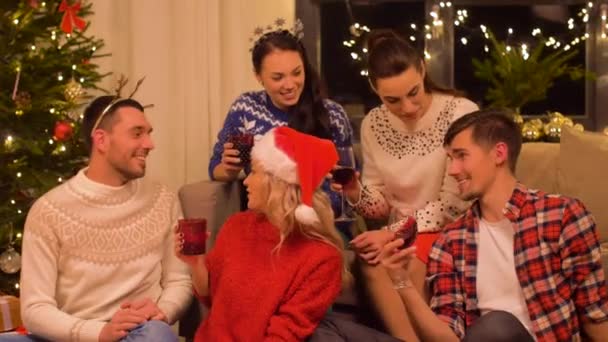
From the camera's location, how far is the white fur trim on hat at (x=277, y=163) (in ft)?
8.20

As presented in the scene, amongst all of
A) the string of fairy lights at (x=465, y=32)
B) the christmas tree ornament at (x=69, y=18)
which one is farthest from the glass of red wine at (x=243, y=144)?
the string of fairy lights at (x=465, y=32)

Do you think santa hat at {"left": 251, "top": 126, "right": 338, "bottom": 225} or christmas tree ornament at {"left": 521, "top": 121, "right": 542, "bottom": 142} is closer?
santa hat at {"left": 251, "top": 126, "right": 338, "bottom": 225}

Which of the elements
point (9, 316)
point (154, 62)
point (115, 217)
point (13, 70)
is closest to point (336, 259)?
point (115, 217)

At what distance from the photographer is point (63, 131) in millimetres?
3471

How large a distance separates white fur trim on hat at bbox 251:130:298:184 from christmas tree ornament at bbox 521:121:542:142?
1760 millimetres

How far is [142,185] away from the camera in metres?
2.79

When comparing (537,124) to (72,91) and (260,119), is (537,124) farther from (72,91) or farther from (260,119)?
(72,91)

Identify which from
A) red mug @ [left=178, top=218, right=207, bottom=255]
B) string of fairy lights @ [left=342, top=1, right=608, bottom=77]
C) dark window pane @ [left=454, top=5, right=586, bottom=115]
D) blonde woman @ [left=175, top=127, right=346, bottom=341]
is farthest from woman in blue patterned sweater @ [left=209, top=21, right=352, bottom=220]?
dark window pane @ [left=454, top=5, right=586, bottom=115]

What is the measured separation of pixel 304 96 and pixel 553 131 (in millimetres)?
1289

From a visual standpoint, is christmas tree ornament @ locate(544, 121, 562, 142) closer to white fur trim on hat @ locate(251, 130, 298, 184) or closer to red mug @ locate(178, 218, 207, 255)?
white fur trim on hat @ locate(251, 130, 298, 184)

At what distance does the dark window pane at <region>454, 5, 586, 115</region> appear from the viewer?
4559 millimetres

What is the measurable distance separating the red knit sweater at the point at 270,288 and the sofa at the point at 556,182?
1.54 feet

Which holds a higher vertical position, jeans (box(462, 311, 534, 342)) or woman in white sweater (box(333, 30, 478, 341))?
woman in white sweater (box(333, 30, 478, 341))

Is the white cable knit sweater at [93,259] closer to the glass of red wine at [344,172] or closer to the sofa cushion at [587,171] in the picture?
the glass of red wine at [344,172]
